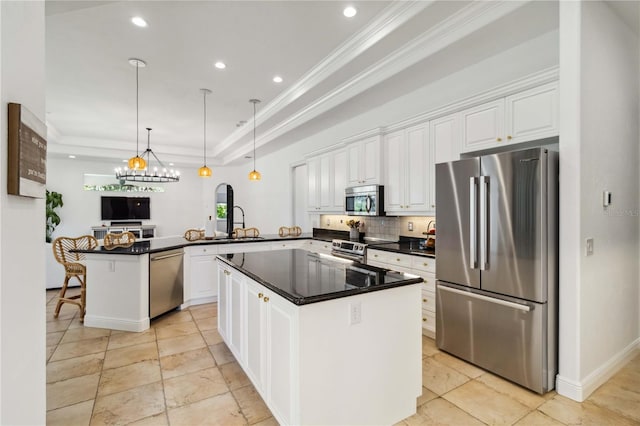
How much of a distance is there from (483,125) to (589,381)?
2235 mm

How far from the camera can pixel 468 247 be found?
2701 mm

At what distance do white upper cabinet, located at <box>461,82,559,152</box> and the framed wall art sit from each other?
3.25 m

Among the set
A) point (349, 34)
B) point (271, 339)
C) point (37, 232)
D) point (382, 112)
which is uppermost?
point (349, 34)

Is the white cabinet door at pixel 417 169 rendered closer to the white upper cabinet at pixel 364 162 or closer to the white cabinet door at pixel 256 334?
the white upper cabinet at pixel 364 162

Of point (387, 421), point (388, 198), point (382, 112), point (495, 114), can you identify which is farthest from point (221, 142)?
point (387, 421)

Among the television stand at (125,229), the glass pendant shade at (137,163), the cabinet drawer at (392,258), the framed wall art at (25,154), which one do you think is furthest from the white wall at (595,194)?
the television stand at (125,229)

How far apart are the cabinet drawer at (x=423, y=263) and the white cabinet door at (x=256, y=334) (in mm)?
1861

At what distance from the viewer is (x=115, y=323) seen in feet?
12.0

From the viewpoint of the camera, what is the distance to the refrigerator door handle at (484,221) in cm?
255

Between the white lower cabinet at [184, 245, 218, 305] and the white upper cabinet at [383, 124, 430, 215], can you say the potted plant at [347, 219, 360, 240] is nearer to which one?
the white upper cabinet at [383, 124, 430, 215]

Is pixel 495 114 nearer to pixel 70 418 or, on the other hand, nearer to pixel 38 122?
pixel 38 122

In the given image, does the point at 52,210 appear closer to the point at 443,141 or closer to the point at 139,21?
the point at 139,21

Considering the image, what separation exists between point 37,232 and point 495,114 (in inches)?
134

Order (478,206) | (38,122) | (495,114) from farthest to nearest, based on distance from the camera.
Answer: (495,114)
(478,206)
(38,122)
